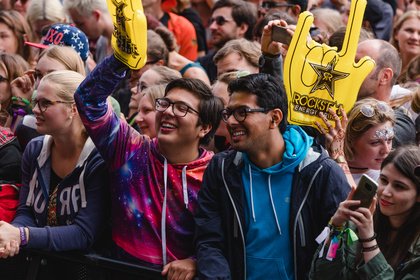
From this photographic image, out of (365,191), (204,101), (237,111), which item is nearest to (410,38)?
(204,101)

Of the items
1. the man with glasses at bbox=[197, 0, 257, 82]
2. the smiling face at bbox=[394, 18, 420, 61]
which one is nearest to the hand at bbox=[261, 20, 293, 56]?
the smiling face at bbox=[394, 18, 420, 61]

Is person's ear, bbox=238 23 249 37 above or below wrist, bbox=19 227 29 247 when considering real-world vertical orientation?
above

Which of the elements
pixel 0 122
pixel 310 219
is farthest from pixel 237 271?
pixel 0 122

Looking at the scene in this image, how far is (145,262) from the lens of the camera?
498 cm

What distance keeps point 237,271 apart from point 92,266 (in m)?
0.85

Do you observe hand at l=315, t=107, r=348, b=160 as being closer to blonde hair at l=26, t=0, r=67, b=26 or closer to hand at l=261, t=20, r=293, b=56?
hand at l=261, t=20, r=293, b=56

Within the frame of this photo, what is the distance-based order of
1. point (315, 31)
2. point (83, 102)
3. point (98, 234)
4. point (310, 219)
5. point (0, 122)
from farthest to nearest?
point (315, 31), point (0, 122), point (98, 234), point (83, 102), point (310, 219)

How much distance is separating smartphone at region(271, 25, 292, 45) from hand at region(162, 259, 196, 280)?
1.35m

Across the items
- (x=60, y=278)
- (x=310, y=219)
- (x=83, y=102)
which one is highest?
(x=83, y=102)

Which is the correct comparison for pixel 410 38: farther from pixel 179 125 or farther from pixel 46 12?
pixel 179 125

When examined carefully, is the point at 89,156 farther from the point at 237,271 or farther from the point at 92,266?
the point at 237,271

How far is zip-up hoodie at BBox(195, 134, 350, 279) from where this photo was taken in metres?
4.57

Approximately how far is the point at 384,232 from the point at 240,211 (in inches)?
27.9

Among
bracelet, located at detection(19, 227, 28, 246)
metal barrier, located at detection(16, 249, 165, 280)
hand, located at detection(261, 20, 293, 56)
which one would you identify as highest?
hand, located at detection(261, 20, 293, 56)
